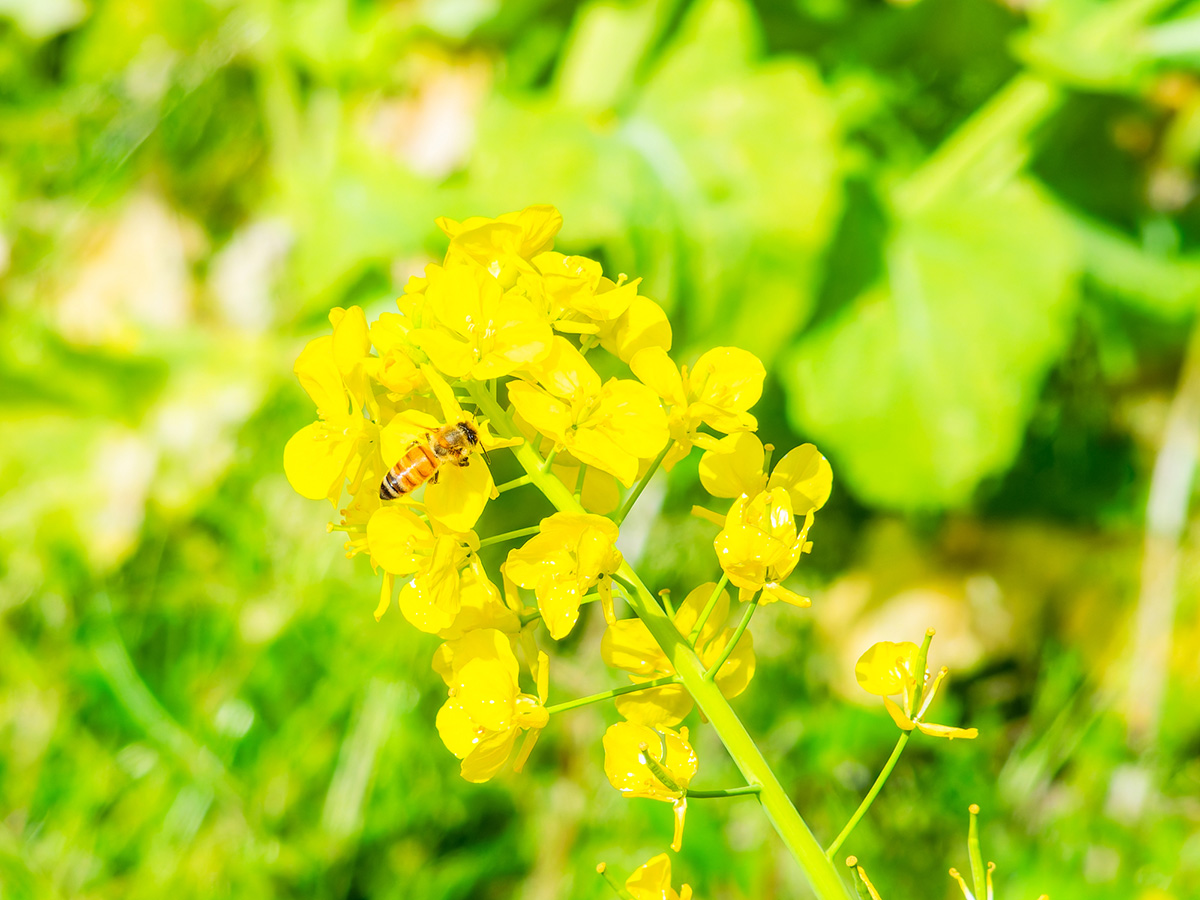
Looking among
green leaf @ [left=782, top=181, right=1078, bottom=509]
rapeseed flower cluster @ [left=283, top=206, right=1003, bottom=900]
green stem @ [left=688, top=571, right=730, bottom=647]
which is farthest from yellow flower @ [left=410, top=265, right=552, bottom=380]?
green leaf @ [left=782, top=181, right=1078, bottom=509]

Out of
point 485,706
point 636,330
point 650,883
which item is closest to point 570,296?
point 636,330

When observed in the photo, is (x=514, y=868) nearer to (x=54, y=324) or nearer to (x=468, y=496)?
(x=468, y=496)

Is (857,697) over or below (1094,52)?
below

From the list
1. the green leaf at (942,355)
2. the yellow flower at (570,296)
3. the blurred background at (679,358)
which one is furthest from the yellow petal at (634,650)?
the green leaf at (942,355)

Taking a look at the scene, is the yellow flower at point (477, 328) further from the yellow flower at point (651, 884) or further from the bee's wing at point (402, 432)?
the yellow flower at point (651, 884)

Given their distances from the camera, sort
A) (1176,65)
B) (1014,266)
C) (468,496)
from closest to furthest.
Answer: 1. (468,496)
2. (1176,65)
3. (1014,266)

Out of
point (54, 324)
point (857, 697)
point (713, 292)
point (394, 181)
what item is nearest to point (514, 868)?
point (857, 697)

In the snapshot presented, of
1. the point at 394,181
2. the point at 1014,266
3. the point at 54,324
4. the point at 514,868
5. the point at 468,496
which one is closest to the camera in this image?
the point at 468,496
